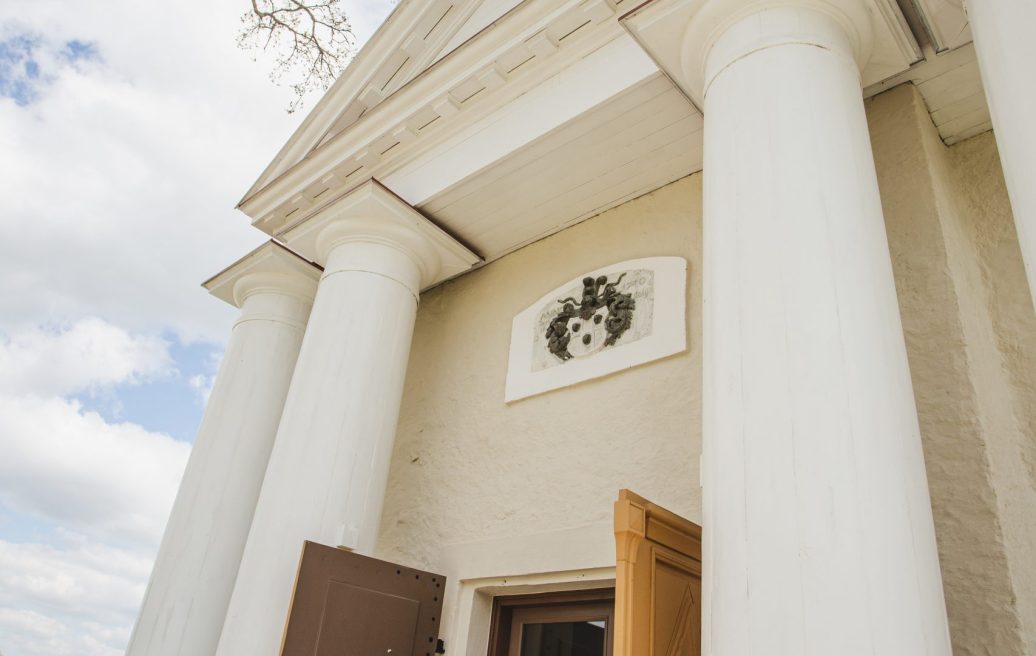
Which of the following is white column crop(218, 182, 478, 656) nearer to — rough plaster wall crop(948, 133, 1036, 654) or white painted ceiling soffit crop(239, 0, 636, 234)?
white painted ceiling soffit crop(239, 0, 636, 234)

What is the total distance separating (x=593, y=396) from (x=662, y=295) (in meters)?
0.64

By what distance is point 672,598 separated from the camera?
8.68 ft

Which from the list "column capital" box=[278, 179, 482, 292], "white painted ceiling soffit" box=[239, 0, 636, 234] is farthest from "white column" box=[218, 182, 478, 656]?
"white painted ceiling soffit" box=[239, 0, 636, 234]

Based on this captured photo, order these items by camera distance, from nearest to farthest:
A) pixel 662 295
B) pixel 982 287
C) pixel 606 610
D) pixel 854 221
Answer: pixel 854 221 < pixel 982 287 < pixel 606 610 < pixel 662 295

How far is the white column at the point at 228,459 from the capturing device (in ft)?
15.5

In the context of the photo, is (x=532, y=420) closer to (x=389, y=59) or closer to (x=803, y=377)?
(x=803, y=377)

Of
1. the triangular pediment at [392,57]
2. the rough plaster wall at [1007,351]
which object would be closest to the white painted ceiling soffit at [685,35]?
the rough plaster wall at [1007,351]

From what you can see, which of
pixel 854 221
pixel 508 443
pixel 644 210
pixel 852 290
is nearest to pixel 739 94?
pixel 854 221

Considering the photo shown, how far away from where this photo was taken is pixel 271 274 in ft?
18.8

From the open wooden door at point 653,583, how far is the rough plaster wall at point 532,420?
74 centimetres

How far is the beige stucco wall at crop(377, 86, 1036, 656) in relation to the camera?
2.76m

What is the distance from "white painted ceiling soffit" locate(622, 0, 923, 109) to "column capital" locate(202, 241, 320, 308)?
120 inches

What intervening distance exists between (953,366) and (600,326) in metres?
1.82

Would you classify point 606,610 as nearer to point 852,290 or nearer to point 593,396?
point 593,396
